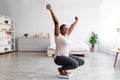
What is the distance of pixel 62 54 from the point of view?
3.37 meters

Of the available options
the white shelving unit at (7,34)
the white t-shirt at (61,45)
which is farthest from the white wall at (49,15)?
the white t-shirt at (61,45)

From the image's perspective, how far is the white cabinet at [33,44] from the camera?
859 centimetres

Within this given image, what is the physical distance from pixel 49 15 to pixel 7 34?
2.28m

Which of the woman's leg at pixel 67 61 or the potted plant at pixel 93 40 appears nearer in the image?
the woman's leg at pixel 67 61

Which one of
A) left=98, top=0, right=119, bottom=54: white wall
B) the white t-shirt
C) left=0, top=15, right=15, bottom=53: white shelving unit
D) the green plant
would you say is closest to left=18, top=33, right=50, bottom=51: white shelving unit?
left=0, top=15, right=15, bottom=53: white shelving unit

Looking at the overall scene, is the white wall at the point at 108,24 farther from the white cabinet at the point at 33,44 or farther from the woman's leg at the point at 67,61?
the woman's leg at the point at 67,61

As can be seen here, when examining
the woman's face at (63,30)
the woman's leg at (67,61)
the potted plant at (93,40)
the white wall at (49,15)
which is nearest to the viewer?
the woman's leg at (67,61)

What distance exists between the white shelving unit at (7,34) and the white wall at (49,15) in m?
0.46

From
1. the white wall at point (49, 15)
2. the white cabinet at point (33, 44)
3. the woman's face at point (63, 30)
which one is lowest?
the white cabinet at point (33, 44)

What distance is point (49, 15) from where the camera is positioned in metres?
8.99

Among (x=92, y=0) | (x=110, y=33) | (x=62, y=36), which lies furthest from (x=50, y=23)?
(x=62, y=36)

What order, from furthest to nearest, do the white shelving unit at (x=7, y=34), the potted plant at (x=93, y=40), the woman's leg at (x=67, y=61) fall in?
the potted plant at (x=93, y=40), the white shelving unit at (x=7, y=34), the woman's leg at (x=67, y=61)

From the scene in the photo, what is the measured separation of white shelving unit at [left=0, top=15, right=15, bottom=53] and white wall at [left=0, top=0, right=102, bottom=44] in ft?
1.51

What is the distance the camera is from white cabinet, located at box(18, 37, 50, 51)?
8594mm
